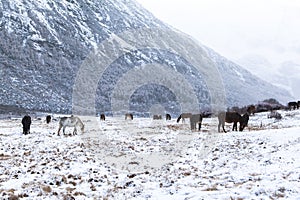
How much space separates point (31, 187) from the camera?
13.4 meters

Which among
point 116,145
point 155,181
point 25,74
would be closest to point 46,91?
point 25,74

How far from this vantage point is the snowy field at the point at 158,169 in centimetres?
1216

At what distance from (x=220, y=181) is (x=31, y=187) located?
707 cm

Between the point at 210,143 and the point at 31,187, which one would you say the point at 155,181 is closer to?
the point at 31,187

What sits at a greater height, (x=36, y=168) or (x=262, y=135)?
(x=262, y=135)

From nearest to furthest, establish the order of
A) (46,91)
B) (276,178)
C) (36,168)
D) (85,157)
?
1. (276,178)
2. (36,168)
3. (85,157)
4. (46,91)

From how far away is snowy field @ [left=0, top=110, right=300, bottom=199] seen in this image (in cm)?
1216

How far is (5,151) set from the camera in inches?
878

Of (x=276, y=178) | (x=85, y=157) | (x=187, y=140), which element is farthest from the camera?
(x=187, y=140)

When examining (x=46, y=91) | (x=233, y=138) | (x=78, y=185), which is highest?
(x=46, y=91)

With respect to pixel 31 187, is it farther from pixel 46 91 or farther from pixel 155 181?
pixel 46 91

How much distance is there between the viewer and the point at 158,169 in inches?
671

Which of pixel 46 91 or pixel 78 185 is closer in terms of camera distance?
pixel 78 185

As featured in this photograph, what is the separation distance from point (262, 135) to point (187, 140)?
19.3ft
